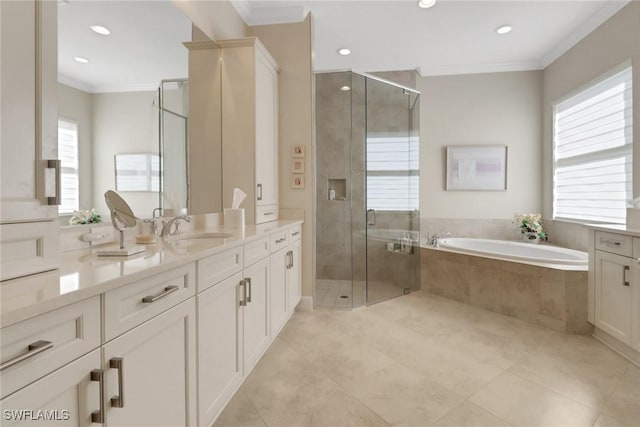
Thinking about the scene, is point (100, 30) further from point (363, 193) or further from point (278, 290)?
point (363, 193)

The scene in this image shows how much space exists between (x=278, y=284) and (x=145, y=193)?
45.4 inches

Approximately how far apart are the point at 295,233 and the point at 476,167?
2.85 metres

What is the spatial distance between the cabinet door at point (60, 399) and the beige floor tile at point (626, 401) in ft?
7.42

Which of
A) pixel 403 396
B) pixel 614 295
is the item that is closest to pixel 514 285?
pixel 614 295

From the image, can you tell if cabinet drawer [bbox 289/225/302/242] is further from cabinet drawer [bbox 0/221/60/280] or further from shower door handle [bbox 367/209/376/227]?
cabinet drawer [bbox 0/221/60/280]

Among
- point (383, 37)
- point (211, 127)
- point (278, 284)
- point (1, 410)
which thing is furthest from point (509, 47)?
point (1, 410)

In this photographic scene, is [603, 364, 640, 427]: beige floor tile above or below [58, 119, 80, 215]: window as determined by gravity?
below

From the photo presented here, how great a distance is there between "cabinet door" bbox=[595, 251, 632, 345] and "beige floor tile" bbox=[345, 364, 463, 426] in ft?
4.59

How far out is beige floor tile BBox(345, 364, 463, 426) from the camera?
1.60 metres

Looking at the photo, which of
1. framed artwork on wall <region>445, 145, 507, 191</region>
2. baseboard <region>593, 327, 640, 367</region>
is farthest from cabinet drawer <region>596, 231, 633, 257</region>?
framed artwork on wall <region>445, 145, 507, 191</region>

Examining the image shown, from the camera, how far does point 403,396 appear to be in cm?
176

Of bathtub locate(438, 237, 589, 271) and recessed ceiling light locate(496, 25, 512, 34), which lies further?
recessed ceiling light locate(496, 25, 512, 34)

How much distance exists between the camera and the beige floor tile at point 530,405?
1572 millimetres

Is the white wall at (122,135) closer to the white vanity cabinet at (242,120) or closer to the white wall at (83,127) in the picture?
the white wall at (83,127)
